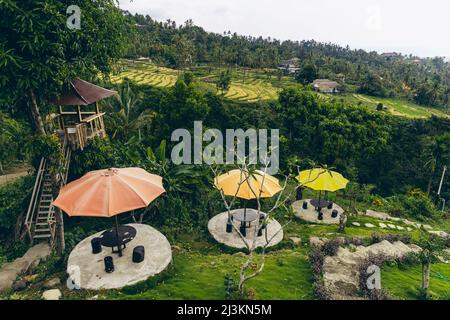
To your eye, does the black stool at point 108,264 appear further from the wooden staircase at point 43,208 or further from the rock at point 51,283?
the wooden staircase at point 43,208

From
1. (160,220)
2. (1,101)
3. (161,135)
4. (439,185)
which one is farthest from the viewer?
(439,185)

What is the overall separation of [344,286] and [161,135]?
71.4 feet

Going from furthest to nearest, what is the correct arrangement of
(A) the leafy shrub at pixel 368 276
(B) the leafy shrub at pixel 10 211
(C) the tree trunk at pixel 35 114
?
(B) the leafy shrub at pixel 10 211, (C) the tree trunk at pixel 35 114, (A) the leafy shrub at pixel 368 276

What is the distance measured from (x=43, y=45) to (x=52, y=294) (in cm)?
790

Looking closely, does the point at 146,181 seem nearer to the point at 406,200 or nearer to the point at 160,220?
the point at 160,220

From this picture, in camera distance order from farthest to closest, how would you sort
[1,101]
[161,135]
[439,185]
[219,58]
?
[219,58] → [439,185] → [161,135] → [1,101]

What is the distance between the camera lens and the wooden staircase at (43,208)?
12.8 metres

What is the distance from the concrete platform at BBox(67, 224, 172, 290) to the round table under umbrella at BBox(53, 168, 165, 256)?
2.10 m

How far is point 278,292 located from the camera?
30.1ft

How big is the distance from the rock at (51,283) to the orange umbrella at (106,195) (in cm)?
252

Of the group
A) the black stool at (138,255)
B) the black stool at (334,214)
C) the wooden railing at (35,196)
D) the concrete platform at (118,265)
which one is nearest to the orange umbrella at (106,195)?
the black stool at (138,255)

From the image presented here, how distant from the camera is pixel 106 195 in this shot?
9461 mm

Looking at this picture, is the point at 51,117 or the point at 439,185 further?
the point at 439,185

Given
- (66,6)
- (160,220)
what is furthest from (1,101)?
(160,220)
